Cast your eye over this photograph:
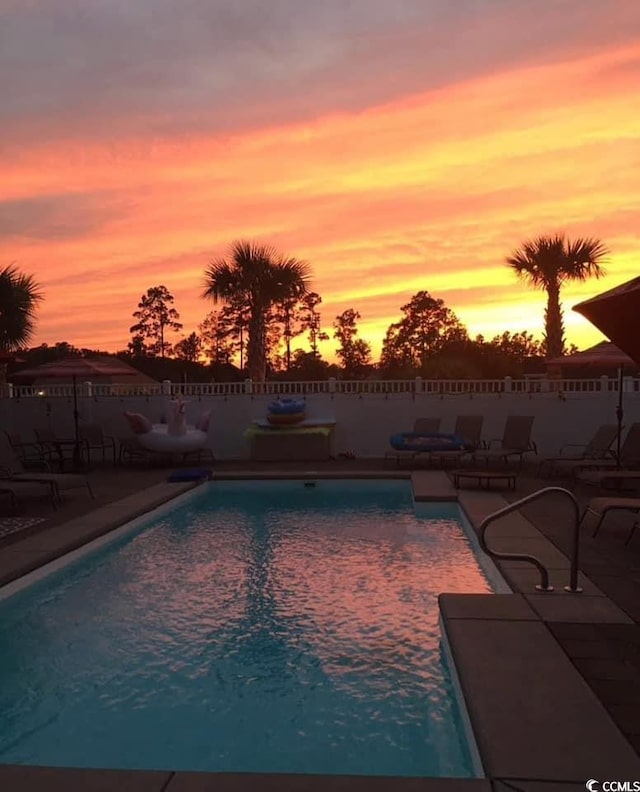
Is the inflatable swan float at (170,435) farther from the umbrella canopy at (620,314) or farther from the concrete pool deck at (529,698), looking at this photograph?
the umbrella canopy at (620,314)

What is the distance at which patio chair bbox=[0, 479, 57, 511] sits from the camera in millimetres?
9406

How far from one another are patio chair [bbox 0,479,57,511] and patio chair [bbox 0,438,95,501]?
0.08 m

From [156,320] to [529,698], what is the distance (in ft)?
230

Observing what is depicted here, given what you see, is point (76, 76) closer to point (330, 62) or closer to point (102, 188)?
point (102, 188)

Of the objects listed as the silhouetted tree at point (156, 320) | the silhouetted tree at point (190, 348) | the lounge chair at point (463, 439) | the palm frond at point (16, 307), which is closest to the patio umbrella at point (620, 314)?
the lounge chair at point (463, 439)

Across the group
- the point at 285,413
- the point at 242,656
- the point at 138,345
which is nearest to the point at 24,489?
the point at 242,656

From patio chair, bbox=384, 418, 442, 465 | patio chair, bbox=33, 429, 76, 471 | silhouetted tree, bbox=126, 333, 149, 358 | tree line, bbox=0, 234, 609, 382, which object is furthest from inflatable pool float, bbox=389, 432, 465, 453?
silhouetted tree, bbox=126, 333, 149, 358

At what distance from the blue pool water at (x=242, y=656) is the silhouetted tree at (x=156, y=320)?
63.3 meters

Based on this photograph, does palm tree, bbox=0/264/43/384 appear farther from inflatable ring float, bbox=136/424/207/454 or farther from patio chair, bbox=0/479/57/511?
patio chair, bbox=0/479/57/511

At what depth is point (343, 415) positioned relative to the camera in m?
17.2

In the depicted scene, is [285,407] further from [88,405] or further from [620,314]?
[620,314]

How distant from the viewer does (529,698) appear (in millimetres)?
3502

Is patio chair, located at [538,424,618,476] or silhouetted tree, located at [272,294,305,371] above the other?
silhouetted tree, located at [272,294,305,371]

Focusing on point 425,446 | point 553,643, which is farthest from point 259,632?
point 425,446
